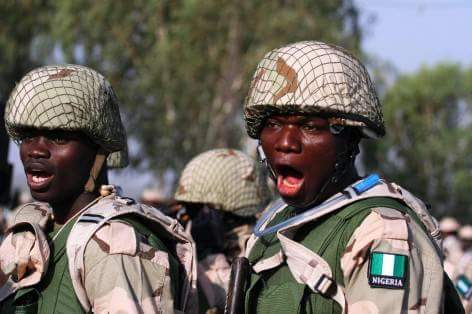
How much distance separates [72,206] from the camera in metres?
3.90

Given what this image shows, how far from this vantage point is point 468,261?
430 inches

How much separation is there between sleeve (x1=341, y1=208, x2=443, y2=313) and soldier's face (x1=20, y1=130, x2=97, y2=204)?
1213 mm

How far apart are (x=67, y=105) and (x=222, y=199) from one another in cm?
265

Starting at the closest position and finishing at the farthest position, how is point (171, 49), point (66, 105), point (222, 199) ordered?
point (66, 105)
point (222, 199)
point (171, 49)

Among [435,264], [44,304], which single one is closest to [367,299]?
[435,264]

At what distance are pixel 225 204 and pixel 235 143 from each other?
68.4ft

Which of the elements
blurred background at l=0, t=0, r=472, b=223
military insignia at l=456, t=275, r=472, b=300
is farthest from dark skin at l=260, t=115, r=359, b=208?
blurred background at l=0, t=0, r=472, b=223

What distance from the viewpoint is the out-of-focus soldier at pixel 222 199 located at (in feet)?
19.6

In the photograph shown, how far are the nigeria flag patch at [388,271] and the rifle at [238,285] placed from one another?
59 cm

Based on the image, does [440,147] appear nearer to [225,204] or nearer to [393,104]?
[393,104]

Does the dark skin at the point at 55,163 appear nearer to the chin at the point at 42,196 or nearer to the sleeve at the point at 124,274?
the chin at the point at 42,196

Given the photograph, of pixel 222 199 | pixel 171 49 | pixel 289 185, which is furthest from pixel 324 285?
pixel 171 49

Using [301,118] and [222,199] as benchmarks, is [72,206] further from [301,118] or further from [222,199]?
[222,199]

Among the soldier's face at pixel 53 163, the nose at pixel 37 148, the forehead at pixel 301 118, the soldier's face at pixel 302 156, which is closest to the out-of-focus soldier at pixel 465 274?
the soldier's face at pixel 302 156
